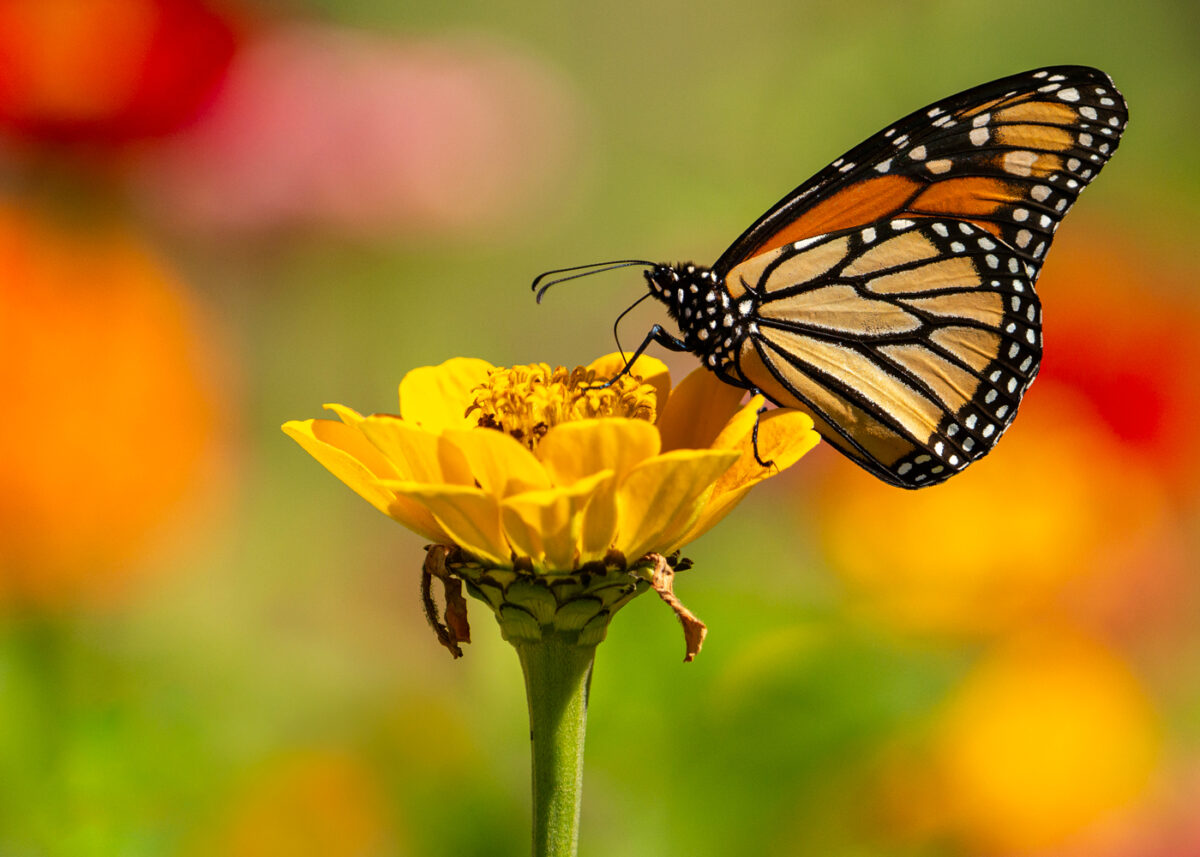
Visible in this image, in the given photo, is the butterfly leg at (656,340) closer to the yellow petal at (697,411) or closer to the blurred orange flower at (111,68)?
the yellow petal at (697,411)

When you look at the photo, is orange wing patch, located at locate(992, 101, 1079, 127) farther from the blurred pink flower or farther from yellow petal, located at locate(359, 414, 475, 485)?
the blurred pink flower

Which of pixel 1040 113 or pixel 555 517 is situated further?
pixel 1040 113

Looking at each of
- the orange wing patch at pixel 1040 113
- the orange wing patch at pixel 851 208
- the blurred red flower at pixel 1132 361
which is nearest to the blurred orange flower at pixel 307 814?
the orange wing patch at pixel 851 208

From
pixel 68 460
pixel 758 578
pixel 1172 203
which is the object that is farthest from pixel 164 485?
pixel 1172 203

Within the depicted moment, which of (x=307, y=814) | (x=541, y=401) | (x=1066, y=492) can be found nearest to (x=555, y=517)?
(x=541, y=401)

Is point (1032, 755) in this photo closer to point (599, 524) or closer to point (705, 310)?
point (705, 310)

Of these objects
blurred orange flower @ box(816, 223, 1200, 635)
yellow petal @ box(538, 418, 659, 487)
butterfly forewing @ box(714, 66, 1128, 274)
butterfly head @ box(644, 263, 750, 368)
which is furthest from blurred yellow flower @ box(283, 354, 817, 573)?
blurred orange flower @ box(816, 223, 1200, 635)

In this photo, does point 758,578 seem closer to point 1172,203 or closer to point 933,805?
point 933,805
